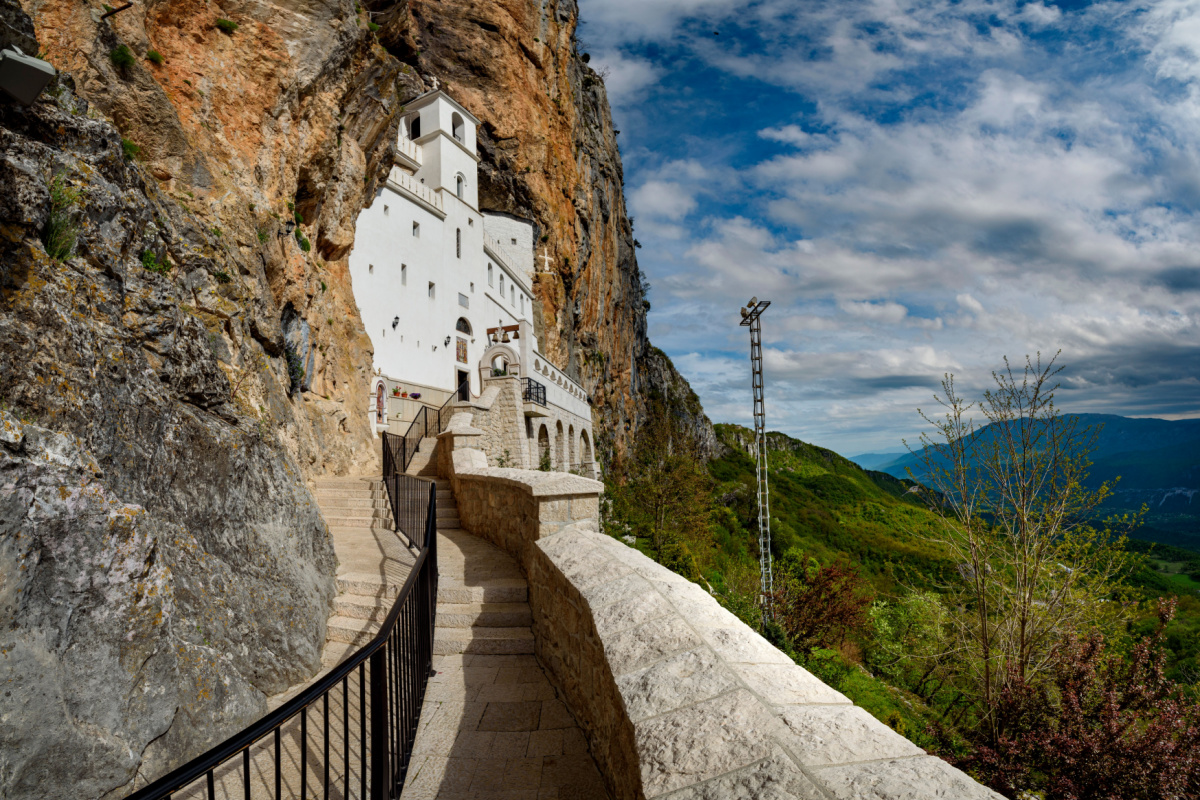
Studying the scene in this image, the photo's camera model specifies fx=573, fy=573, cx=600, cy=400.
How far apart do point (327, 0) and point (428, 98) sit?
20.8 m

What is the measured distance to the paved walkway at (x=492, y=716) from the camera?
11.1 feet

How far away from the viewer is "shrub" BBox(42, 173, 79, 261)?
4.14m

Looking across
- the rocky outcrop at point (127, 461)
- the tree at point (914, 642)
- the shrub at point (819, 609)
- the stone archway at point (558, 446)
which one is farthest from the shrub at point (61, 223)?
the stone archway at point (558, 446)

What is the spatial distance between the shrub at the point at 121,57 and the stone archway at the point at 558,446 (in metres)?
17.8

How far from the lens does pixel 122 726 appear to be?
3283 millimetres

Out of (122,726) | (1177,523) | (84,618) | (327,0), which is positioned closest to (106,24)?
(327,0)

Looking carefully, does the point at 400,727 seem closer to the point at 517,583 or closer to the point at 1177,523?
the point at 517,583

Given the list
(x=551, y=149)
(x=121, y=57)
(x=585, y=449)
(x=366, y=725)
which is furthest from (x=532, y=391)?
(x=551, y=149)

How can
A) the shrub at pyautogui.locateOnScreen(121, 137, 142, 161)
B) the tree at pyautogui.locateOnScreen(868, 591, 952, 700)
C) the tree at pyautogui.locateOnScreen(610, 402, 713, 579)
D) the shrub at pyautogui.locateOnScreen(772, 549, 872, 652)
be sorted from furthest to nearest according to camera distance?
the tree at pyautogui.locateOnScreen(610, 402, 713, 579), the shrub at pyautogui.locateOnScreen(772, 549, 872, 652), the tree at pyautogui.locateOnScreen(868, 591, 952, 700), the shrub at pyautogui.locateOnScreen(121, 137, 142, 161)

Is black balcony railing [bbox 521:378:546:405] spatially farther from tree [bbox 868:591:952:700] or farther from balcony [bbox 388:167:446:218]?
tree [bbox 868:591:952:700]

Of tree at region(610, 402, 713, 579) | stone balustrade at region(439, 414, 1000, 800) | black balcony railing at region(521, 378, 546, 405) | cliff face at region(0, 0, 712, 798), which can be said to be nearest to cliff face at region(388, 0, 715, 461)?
cliff face at region(0, 0, 712, 798)

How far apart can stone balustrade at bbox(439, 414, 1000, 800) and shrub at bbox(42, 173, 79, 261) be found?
430 centimetres

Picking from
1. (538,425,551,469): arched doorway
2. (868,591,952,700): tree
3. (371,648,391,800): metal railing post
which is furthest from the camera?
(538,425,551,469): arched doorway

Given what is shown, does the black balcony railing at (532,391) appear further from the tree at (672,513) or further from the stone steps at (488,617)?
the stone steps at (488,617)
